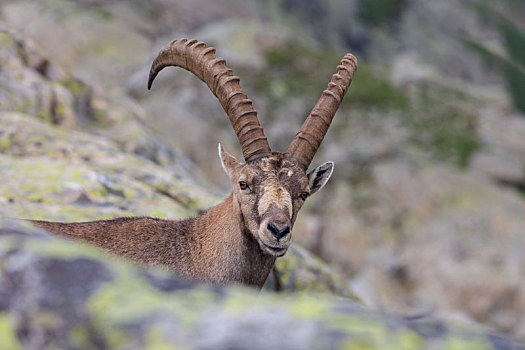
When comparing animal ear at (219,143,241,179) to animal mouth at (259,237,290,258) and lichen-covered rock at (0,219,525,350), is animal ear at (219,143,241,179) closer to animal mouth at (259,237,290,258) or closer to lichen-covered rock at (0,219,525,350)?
animal mouth at (259,237,290,258)

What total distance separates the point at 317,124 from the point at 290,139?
14.6 meters

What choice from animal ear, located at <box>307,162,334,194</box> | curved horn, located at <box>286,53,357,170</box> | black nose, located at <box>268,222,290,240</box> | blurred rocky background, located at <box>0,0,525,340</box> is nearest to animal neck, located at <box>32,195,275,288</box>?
black nose, located at <box>268,222,290,240</box>

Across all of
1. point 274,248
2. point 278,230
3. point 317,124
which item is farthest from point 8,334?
point 317,124

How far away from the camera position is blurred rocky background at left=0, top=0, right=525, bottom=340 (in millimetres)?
11234

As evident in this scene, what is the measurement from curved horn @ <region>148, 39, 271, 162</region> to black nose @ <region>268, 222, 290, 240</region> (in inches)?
60.1

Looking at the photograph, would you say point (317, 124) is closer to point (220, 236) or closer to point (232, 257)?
point (220, 236)

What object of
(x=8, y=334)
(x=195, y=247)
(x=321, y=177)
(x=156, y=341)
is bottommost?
(x=8, y=334)

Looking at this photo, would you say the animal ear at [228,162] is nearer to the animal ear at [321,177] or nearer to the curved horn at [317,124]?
the curved horn at [317,124]

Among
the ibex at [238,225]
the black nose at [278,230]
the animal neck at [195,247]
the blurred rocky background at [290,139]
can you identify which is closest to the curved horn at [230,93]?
the ibex at [238,225]

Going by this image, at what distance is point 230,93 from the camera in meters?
8.20

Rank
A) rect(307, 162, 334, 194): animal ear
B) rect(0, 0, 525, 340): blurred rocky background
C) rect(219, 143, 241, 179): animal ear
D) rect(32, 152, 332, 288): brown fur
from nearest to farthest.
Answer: rect(32, 152, 332, 288): brown fur
rect(219, 143, 241, 179): animal ear
rect(307, 162, 334, 194): animal ear
rect(0, 0, 525, 340): blurred rocky background

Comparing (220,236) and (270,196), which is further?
(220,236)

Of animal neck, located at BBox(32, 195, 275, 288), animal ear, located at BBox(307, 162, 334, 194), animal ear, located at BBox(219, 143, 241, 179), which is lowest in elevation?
animal neck, located at BBox(32, 195, 275, 288)

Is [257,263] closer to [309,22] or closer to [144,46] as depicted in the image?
[144,46]
